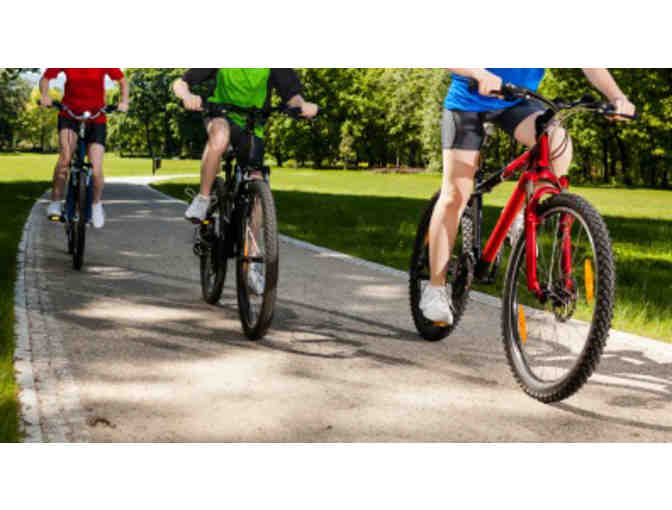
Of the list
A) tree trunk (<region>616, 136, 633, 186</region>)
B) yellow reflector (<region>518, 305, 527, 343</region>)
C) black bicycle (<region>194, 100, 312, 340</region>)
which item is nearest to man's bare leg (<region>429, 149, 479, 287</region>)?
yellow reflector (<region>518, 305, 527, 343</region>)

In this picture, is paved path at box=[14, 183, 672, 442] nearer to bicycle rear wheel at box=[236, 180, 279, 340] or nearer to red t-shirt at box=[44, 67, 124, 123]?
bicycle rear wheel at box=[236, 180, 279, 340]

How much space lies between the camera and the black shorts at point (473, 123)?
12.7 feet

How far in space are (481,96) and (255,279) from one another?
1578 mm

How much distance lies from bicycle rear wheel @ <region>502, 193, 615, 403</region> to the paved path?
0.56 feet

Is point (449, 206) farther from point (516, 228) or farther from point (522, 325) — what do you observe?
point (522, 325)

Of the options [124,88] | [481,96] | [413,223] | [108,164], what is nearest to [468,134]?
[481,96]

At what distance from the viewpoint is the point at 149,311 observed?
5.15m

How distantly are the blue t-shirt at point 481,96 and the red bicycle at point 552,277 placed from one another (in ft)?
1.07

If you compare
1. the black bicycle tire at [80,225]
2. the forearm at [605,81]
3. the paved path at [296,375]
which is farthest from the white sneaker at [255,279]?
the black bicycle tire at [80,225]

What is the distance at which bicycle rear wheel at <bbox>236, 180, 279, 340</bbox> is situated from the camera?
4.16 m

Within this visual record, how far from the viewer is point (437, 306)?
4.23m

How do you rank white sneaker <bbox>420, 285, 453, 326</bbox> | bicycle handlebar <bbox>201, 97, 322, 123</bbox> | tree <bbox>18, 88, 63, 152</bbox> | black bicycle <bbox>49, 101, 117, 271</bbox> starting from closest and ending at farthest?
1. white sneaker <bbox>420, 285, 453, 326</bbox>
2. bicycle handlebar <bbox>201, 97, 322, 123</bbox>
3. tree <bbox>18, 88, 63, 152</bbox>
4. black bicycle <bbox>49, 101, 117, 271</bbox>

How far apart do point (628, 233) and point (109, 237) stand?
6452 millimetres
